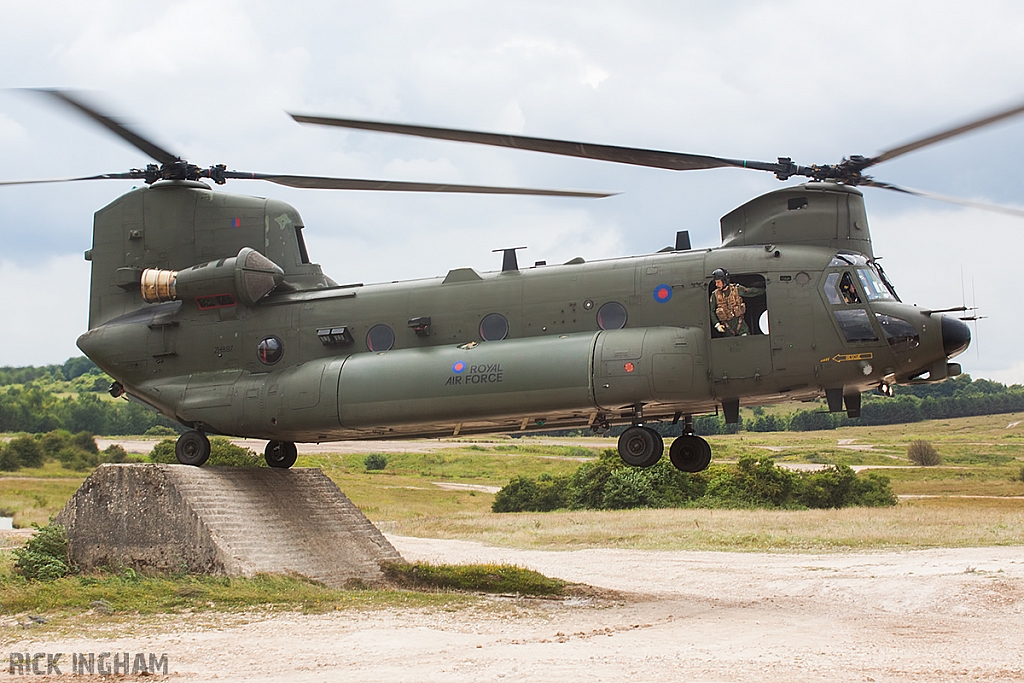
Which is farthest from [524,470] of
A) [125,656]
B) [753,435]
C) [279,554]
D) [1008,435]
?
[125,656]

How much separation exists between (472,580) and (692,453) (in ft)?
18.6

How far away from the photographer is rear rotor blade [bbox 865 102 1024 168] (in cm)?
1203

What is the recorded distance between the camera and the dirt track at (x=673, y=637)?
10930mm

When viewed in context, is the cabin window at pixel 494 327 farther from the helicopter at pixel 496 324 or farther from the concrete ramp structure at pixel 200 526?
the concrete ramp structure at pixel 200 526

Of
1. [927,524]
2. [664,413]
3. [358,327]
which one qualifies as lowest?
[927,524]

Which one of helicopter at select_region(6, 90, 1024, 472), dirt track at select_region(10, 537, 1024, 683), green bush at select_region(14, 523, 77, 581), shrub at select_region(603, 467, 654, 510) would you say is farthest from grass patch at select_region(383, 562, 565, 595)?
shrub at select_region(603, 467, 654, 510)

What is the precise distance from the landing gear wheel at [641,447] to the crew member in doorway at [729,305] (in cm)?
192

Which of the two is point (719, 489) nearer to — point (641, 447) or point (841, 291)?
point (641, 447)

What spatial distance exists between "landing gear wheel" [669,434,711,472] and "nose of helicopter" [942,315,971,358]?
4.10 metres

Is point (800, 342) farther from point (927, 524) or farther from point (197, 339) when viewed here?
point (927, 524)

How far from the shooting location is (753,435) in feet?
311

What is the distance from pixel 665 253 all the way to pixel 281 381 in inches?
273

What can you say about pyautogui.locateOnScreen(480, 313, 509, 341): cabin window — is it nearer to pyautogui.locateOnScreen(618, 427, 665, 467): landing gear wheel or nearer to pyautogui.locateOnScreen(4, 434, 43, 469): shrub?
pyautogui.locateOnScreen(618, 427, 665, 467): landing gear wheel

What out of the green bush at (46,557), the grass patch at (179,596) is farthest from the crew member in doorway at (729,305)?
the green bush at (46,557)
